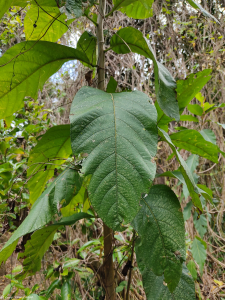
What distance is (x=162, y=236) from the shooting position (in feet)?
1.88

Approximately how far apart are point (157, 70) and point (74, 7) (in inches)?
10.4

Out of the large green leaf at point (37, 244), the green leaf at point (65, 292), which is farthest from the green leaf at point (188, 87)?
the green leaf at point (65, 292)

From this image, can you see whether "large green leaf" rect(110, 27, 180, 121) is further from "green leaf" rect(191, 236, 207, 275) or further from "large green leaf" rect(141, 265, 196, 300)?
"green leaf" rect(191, 236, 207, 275)

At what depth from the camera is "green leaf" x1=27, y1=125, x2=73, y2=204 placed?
0.76m

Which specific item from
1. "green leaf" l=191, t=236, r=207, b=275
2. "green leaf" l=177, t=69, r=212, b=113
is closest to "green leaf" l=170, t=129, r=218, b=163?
"green leaf" l=177, t=69, r=212, b=113

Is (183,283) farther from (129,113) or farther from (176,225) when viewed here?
(129,113)

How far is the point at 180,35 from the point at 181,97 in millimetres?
2239

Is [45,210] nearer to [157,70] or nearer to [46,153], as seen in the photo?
[46,153]

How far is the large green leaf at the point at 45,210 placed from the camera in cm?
57

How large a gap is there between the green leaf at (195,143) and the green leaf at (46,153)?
1.36 ft

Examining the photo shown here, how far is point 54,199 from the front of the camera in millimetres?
617

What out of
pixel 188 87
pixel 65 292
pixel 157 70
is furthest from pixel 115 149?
pixel 65 292

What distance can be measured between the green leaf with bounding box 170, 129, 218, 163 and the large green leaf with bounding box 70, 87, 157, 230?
0.96 feet

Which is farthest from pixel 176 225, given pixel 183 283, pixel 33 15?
pixel 33 15
